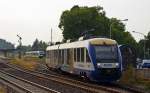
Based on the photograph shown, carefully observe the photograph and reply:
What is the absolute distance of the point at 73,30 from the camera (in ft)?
327

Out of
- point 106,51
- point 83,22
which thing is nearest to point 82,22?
point 83,22

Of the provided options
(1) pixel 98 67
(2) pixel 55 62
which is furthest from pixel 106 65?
(2) pixel 55 62

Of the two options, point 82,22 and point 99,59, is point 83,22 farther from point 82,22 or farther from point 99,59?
point 99,59

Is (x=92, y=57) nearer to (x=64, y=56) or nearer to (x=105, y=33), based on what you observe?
(x=64, y=56)

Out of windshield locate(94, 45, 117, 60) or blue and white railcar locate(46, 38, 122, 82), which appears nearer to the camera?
blue and white railcar locate(46, 38, 122, 82)

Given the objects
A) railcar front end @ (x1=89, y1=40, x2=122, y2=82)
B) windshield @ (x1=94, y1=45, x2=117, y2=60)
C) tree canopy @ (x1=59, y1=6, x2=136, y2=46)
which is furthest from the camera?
tree canopy @ (x1=59, y1=6, x2=136, y2=46)

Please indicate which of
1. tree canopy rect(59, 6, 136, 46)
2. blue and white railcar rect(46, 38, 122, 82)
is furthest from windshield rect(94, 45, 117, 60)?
tree canopy rect(59, 6, 136, 46)

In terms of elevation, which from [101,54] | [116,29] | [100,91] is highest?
[116,29]

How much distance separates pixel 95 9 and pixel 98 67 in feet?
238

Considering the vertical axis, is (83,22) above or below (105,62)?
above

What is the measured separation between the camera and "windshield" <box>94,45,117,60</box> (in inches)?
1352

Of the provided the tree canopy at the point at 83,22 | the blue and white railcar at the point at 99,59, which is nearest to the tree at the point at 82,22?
the tree canopy at the point at 83,22

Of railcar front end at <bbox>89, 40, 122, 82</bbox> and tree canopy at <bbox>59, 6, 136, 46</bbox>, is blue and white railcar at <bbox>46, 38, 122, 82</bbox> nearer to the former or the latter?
railcar front end at <bbox>89, 40, 122, 82</bbox>

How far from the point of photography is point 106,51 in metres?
34.7
